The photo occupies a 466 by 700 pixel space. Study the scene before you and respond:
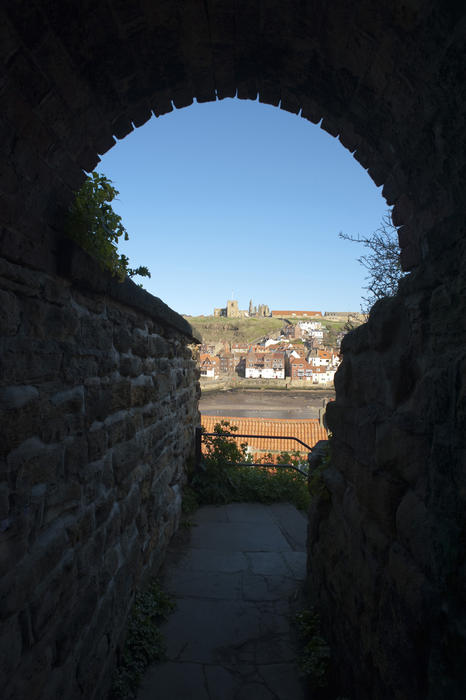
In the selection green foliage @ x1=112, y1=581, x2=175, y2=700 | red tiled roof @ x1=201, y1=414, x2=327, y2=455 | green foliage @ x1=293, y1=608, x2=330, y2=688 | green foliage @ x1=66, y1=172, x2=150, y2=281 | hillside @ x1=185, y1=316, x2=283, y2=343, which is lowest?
red tiled roof @ x1=201, y1=414, x2=327, y2=455

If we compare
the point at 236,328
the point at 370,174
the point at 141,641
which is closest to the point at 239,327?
the point at 236,328

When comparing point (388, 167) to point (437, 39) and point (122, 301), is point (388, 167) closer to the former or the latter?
point (437, 39)

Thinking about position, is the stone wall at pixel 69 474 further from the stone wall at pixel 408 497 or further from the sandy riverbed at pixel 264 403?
the sandy riverbed at pixel 264 403

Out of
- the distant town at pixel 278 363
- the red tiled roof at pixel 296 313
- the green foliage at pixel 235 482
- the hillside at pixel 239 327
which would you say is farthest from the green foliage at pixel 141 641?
the red tiled roof at pixel 296 313

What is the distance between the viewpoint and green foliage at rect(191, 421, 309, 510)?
535 cm

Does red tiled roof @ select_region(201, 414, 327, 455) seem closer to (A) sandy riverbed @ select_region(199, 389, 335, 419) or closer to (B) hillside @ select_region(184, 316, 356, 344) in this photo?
(A) sandy riverbed @ select_region(199, 389, 335, 419)

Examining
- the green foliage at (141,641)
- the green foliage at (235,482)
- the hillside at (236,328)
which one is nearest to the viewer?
the green foliage at (141,641)

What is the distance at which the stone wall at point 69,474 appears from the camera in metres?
1.34

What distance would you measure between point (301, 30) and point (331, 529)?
9.44 feet

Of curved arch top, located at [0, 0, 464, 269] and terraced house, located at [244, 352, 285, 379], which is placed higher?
curved arch top, located at [0, 0, 464, 269]

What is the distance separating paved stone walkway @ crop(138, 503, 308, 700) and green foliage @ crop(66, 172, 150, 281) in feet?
8.04

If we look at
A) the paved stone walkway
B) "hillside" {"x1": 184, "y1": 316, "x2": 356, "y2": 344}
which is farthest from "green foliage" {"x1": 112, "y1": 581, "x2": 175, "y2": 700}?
"hillside" {"x1": 184, "y1": 316, "x2": 356, "y2": 344}

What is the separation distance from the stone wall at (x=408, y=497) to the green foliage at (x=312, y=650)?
0.55ft

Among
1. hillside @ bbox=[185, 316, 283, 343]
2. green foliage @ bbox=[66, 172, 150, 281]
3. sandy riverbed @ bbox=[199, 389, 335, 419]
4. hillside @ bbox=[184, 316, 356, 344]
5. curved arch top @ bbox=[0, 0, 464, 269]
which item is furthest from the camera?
hillside @ bbox=[184, 316, 356, 344]
